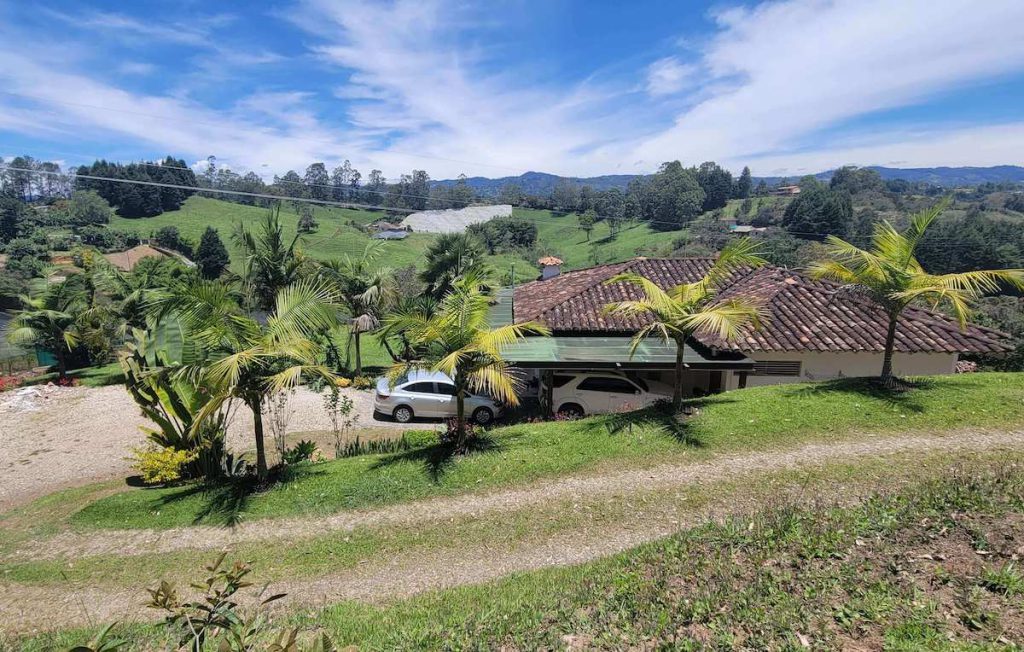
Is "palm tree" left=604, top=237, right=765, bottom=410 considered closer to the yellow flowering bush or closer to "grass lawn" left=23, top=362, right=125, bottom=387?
the yellow flowering bush

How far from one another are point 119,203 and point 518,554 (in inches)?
4025

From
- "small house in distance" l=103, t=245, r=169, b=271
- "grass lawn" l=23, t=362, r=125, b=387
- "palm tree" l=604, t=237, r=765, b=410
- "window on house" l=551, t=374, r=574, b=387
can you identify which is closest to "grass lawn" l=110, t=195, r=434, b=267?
"small house in distance" l=103, t=245, r=169, b=271

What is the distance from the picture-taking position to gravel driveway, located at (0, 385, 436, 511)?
11.8 metres

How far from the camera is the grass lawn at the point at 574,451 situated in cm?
832

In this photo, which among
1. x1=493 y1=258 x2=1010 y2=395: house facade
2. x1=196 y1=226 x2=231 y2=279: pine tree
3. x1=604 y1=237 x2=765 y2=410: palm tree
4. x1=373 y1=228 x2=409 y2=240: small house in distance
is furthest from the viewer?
x1=373 y1=228 x2=409 y2=240: small house in distance

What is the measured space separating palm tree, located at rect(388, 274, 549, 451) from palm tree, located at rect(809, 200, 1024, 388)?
6313mm

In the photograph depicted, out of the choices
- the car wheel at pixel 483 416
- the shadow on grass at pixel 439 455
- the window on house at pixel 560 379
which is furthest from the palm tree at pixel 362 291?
the shadow on grass at pixel 439 455

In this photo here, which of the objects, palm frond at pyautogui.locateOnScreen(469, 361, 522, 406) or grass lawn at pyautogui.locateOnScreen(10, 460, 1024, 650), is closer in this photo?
grass lawn at pyautogui.locateOnScreen(10, 460, 1024, 650)

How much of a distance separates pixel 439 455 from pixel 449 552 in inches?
101

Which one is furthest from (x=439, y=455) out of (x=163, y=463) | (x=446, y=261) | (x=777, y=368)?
(x=446, y=261)

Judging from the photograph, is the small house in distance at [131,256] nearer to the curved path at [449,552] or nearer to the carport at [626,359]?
the carport at [626,359]

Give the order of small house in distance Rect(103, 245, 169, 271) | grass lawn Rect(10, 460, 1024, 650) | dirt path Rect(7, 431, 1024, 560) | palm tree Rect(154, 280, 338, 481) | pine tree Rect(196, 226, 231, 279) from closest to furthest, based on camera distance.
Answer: grass lawn Rect(10, 460, 1024, 650) < palm tree Rect(154, 280, 338, 481) < dirt path Rect(7, 431, 1024, 560) < small house in distance Rect(103, 245, 169, 271) < pine tree Rect(196, 226, 231, 279)

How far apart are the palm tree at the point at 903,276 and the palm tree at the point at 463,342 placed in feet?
20.7

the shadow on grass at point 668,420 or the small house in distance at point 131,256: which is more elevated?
the small house in distance at point 131,256
